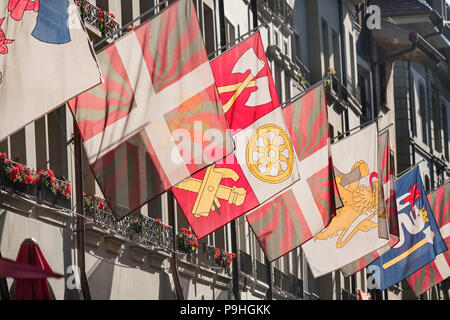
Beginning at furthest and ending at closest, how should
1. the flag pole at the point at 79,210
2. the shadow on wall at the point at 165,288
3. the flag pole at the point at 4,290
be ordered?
the shadow on wall at the point at 165,288, the flag pole at the point at 79,210, the flag pole at the point at 4,290

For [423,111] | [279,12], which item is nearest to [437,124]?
[423,111]

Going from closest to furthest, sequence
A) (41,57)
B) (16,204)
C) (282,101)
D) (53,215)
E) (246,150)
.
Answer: (41,57) → (16,204) → (53,215) → (246,150) → (282,101)

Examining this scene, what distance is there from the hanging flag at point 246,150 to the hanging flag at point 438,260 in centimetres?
1480

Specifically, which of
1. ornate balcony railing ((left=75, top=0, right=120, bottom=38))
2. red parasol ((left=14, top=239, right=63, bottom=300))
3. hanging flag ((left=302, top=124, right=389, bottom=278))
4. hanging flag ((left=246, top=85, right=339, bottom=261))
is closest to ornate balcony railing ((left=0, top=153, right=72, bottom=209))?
ornate balcony railing ((left=75, top=0, right=120, bottom=38))

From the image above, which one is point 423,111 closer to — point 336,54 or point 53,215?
point 336,54

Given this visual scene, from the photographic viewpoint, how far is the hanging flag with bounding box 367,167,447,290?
3397cm

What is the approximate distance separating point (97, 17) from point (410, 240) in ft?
42.7

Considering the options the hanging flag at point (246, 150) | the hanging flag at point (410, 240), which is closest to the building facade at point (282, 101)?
the hanging flag at point (246, 150)

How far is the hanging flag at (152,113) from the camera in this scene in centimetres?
1856

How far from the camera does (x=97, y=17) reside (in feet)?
78.6

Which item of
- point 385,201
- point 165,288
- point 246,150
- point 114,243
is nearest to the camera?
point 246,150

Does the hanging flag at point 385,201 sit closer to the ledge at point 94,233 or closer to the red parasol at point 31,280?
the ledge at point 94,233

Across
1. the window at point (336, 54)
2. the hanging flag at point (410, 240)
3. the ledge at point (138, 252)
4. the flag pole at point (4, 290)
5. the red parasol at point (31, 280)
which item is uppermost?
the window at point (336, 54)
